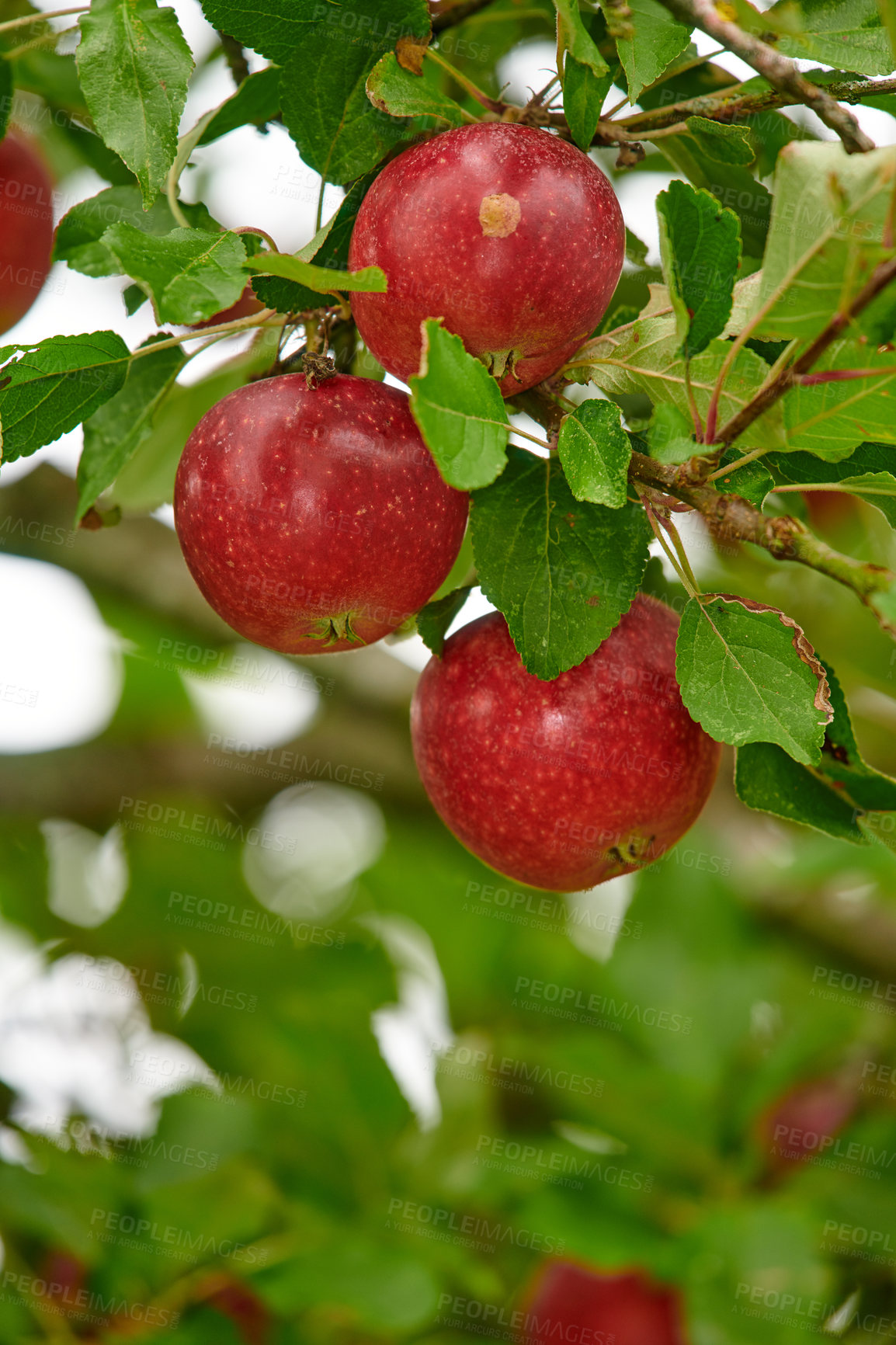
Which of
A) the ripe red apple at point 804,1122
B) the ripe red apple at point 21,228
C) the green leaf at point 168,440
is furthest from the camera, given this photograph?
the ripe red apple at point 804,1122

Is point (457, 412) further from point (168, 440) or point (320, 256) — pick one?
point (168, 440)

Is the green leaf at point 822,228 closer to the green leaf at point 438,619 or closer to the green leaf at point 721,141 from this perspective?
the green leaf at point 721,141

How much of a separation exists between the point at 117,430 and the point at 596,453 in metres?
0.47

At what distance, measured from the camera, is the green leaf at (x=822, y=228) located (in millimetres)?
621

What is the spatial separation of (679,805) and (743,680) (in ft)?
0.71

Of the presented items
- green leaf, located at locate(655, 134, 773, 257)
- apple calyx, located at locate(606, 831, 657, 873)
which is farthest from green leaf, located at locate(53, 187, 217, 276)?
apple calyx, located at locate(606, 831, 657, 873)

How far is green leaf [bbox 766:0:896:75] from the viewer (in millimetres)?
802

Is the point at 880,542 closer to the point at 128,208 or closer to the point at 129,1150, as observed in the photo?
the point at 128,208

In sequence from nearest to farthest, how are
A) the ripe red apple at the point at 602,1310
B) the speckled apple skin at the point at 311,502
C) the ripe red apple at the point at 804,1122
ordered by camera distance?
the speckled apple skin at the point at 311,502 → the ripe red apple at the point at 602,1310 → the ripe red apple at the point at 804,1122

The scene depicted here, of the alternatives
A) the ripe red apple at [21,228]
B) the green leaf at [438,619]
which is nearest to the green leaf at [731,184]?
the green leaf at [438,619]

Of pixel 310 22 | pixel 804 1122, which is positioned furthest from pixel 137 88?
pixel 804 1122

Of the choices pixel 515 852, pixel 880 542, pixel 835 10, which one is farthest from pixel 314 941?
pixel 835 10

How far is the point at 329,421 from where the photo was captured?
0.85m

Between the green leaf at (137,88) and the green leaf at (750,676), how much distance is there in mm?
470
